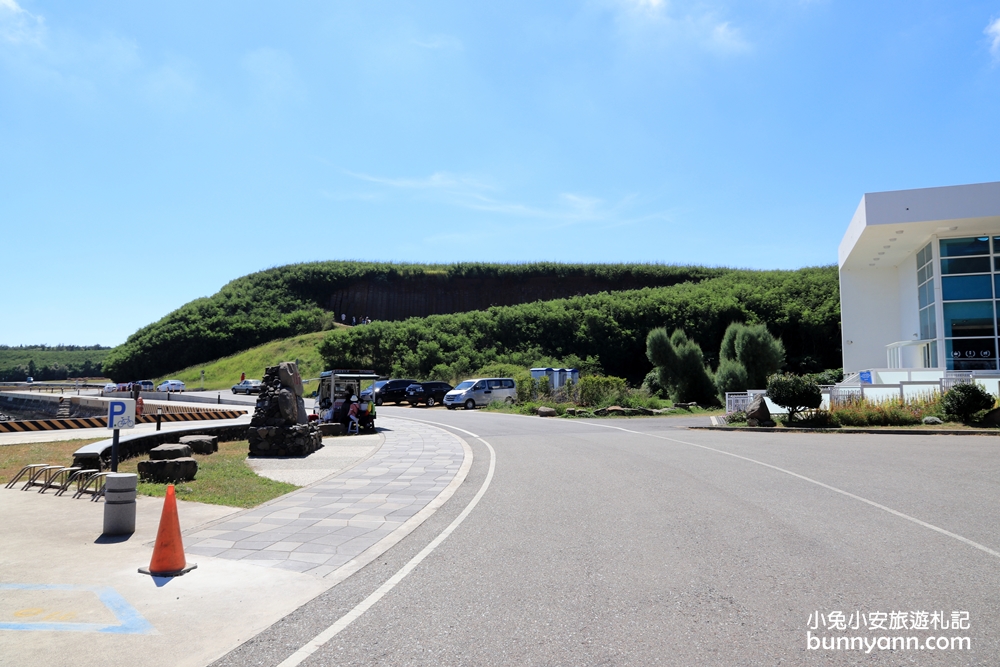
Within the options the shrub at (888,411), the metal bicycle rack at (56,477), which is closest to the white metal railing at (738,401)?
the shrub at (888,411)

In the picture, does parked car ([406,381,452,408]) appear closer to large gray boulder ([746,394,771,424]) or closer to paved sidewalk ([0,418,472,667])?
large gray boulder ([746,394,771,424])

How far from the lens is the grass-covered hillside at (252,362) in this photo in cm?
6919

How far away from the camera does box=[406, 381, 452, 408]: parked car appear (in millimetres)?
41688

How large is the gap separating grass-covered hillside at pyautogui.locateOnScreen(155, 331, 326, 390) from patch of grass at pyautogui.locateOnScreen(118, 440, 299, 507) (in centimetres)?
5111

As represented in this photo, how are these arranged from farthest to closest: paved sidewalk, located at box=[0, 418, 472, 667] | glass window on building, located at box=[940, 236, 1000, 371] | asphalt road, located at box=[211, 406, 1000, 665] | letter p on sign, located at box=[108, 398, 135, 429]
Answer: glass window on building, located at box=[940, 236, 1000, 371], letter p on sign, located at box=[108, 398, 135, 429], paved sidewalk, located at box=[0, 418, 472, 667], asphalt road, located at box=[211, 406, 1000, 665]

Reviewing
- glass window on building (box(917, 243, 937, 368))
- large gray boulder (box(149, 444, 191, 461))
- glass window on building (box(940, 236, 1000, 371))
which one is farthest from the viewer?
glass window on building (box(917, 243, 937, 368))

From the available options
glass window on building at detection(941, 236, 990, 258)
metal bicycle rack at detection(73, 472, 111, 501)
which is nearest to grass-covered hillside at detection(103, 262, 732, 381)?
glass window on building at detection(941, 236, 990, 258)

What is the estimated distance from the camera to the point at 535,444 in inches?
723

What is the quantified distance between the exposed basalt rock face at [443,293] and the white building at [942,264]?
67.5 m

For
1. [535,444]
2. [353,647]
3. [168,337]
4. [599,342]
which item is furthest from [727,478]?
[168,337]

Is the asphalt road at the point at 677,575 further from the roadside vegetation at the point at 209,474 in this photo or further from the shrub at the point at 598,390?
the shrub at the point at 598,390

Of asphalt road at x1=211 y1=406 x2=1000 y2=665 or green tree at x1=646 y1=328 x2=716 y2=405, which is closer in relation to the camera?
asphalt road at x1=211 y1=406 x2=1000 y2=665

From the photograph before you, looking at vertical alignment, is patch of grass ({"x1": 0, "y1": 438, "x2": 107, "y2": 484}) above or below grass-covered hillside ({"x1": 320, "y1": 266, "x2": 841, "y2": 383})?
below

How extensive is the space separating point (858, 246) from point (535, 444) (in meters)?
24.1
